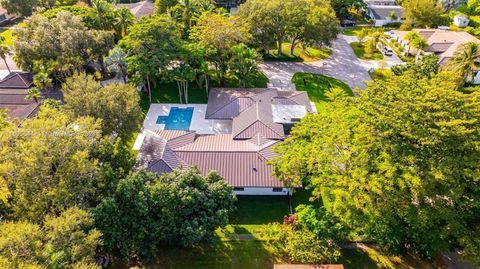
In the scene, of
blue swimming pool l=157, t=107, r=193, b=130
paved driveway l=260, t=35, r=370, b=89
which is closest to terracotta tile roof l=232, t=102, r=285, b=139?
blue swimming pool l=157, t=107, r=193, b=130

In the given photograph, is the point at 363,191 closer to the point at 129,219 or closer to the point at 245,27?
the point at 129,219

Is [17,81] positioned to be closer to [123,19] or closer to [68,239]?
[123,19]

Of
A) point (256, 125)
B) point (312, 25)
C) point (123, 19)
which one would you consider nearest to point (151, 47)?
point (123, 19)

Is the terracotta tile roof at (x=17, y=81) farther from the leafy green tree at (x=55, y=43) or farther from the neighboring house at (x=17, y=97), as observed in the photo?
the leafy green tree at (x=55, y=43)

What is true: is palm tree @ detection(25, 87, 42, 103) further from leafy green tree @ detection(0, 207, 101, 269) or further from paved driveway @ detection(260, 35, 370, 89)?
paved driveway @ detection(260, 35, 370, 89)

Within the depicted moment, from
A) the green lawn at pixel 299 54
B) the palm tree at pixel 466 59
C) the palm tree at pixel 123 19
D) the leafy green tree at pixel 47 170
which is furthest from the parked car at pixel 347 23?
the leafy green tree at pixel 47 170

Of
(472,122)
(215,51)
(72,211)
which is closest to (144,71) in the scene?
(215,51)
